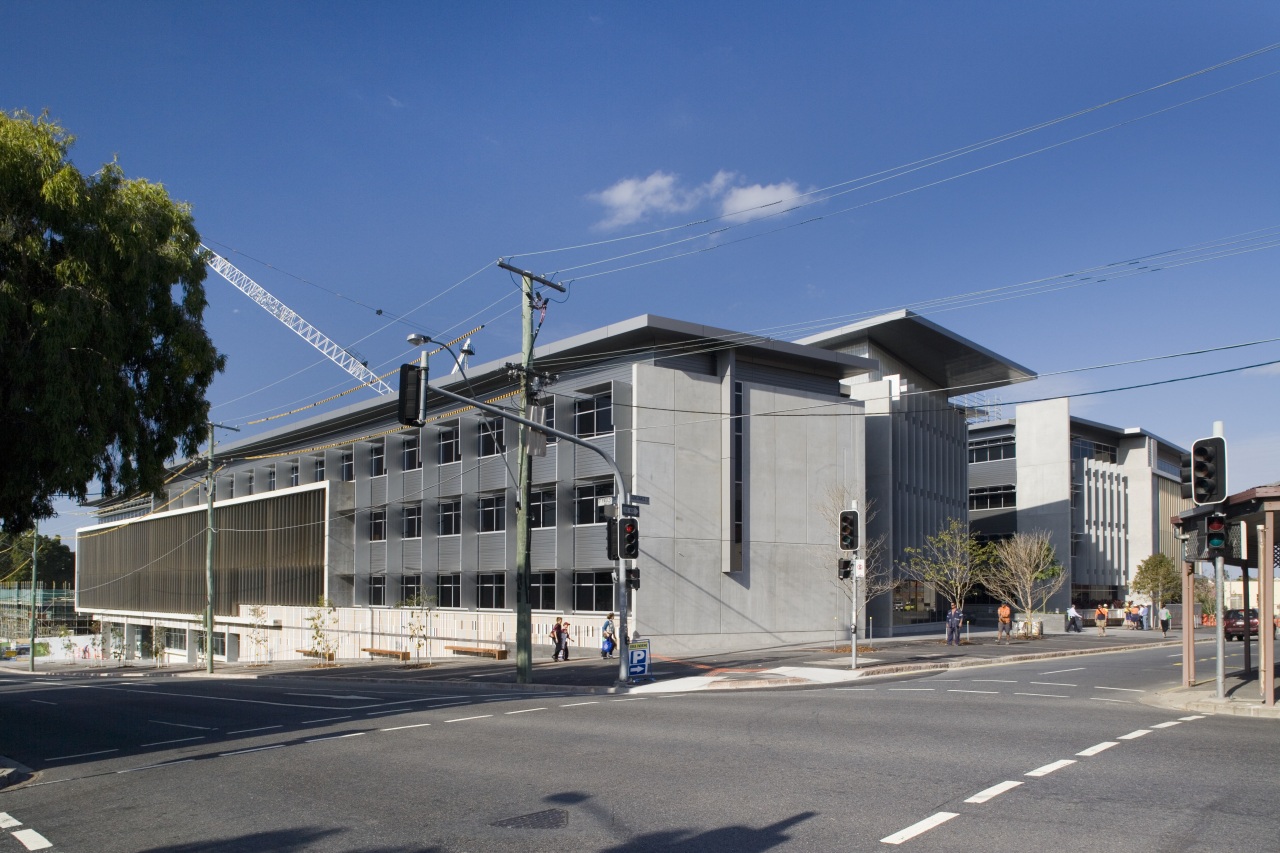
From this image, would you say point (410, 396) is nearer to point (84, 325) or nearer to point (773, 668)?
point (84, 325)

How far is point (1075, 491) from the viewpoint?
74.1m

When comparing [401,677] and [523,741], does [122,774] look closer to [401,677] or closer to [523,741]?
[523,741]

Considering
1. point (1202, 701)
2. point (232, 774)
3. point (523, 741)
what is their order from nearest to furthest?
1. point (232, 774)
2. point (523, 741)
3. point (1202, 701)

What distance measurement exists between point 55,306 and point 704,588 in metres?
27.3

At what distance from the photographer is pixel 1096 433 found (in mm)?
78625

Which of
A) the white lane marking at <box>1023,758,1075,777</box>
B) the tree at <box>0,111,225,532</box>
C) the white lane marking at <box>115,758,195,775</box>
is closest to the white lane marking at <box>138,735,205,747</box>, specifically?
the white lane marking at <box>115,758,195,775</box>

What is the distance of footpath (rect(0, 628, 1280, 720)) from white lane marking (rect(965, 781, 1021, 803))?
8.70 metres

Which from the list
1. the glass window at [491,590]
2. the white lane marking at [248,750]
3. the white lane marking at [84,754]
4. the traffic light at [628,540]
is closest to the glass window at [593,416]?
the glass window at [491,590]

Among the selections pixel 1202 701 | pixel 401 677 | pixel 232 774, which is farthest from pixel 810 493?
pixel 232 774

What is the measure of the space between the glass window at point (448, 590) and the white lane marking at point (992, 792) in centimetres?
4075

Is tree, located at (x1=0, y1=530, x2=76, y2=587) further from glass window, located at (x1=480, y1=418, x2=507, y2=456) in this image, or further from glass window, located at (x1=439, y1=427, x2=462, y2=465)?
glass window, located at (x1=480, y1=418, x2=507, y2=456)

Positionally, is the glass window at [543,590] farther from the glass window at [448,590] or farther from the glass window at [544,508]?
the glass window at [448,590]

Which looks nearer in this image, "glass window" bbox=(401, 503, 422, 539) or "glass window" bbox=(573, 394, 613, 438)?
"glass window" bbox=(573, 394, 613, 438)

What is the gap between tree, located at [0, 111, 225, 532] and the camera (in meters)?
15.8
